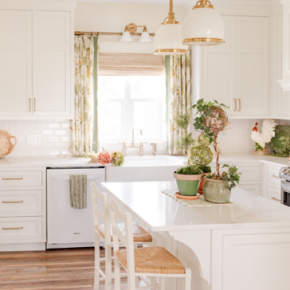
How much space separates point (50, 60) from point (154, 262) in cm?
310

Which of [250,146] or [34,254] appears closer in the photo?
[34,254]

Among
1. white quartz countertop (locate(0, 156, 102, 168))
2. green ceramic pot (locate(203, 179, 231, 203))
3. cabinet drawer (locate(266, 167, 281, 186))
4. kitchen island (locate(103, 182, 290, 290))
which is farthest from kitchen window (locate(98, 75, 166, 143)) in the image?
kitchen island (locate(103, 182, 290, 290))

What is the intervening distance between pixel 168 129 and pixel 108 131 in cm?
75

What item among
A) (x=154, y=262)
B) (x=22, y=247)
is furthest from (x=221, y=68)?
(x=154, y=262)

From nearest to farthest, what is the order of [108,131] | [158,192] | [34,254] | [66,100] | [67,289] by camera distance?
[158,192], [67,289], [34,254], [66,100], [108,131]

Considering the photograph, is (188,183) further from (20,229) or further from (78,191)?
(20,229)

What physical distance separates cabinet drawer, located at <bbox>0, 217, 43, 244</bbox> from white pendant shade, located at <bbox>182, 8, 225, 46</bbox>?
301 cm

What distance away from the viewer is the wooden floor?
4078 mm

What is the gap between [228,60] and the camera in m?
5.57

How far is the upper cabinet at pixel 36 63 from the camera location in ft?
17.0

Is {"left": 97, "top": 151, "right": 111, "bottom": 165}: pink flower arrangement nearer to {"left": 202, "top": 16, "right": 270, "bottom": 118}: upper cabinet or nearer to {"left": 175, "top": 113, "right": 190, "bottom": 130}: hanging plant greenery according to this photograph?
{"left": 175, "top": 113, "right": 190, "bottom": 130}: hanging plant greenery

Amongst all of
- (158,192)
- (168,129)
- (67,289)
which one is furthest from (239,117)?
(67,289)

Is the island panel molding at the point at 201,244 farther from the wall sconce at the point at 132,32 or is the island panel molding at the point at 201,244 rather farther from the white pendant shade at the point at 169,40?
the wall sconce at the point at 132,32

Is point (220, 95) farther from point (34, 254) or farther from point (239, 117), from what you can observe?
point (34, 254)
